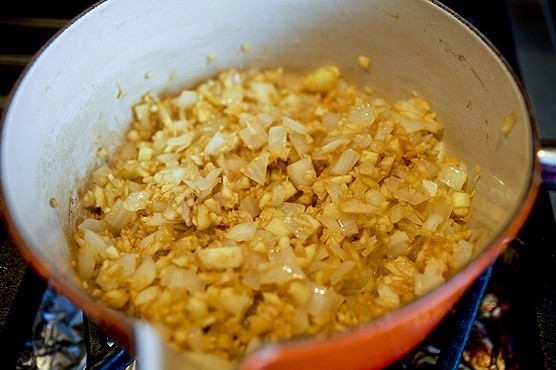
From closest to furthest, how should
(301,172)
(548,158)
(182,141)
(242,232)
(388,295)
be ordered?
1. (548,158)
2. (388,295)
3. (242,232)
4. (301,172)
5. (182,141)

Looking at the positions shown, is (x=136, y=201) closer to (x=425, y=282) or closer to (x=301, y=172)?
(x=301, y=172)

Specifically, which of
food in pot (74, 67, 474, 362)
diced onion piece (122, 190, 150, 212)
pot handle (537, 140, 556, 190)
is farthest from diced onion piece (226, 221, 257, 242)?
pot handle (537, 140, 556, 190)

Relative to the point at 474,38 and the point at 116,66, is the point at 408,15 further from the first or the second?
the point at 116,66

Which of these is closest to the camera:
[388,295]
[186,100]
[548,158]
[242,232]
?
[548,158]

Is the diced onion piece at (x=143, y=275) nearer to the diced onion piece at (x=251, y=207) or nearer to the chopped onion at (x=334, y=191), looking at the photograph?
the diced onion piece at (x=251, y=207)

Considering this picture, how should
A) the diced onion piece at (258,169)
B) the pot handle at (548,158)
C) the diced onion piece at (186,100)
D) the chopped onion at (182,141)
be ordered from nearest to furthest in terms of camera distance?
1. the pot handle at (548,158)
2. the diced onion piece at (258,169)
3. the chopped onion at (182,141)
4. the diced onion piece at (186,100)

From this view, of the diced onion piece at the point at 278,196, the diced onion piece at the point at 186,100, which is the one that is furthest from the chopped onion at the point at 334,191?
the diced onion piece at the point at 186,100

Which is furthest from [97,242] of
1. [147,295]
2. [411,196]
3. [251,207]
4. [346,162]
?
[411,196]
